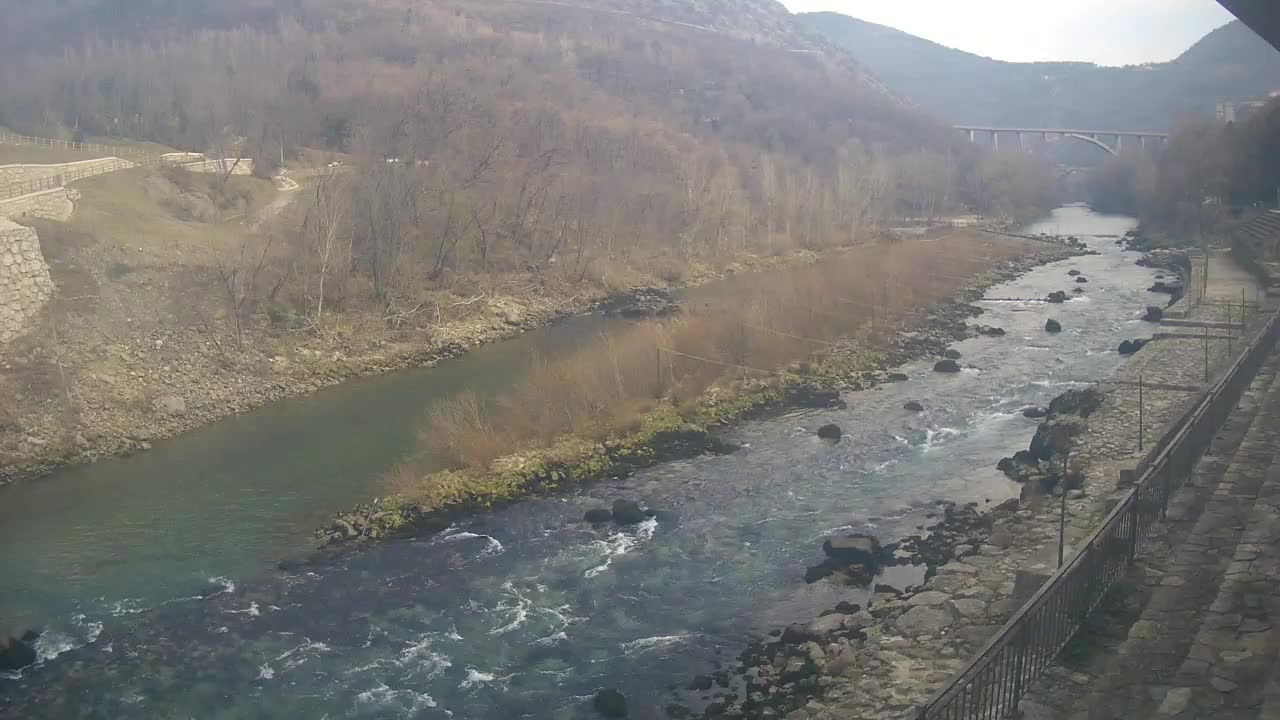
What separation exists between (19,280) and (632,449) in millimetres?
12820

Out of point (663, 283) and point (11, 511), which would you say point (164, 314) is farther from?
point (663, 283)

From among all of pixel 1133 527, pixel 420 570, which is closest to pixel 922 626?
pixel 1133 527

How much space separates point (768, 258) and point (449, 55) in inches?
1208

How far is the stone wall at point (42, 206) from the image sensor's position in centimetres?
2247

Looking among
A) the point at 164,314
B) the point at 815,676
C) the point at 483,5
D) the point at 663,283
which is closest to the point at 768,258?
the point at 663,283

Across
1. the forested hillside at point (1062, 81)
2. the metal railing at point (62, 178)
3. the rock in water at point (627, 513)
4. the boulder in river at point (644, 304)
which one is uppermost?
the forested hillside at point (1062, 81)

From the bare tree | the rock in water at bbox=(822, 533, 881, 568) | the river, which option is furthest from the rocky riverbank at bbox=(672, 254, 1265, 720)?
the bare tree

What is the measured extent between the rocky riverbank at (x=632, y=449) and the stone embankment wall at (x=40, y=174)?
16788 millimetres

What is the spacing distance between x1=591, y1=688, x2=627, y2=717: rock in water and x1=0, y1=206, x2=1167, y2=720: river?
16 centimetres

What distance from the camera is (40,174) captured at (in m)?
25.7

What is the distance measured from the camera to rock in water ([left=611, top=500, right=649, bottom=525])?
12.3 m

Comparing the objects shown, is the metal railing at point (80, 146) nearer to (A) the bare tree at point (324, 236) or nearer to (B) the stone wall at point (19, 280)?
(A) the bare tree at point (324, 236)

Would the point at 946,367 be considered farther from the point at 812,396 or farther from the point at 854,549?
the point at 854,549

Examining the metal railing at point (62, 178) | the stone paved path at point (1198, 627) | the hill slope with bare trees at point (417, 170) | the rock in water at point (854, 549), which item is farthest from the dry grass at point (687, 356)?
the metal railing at point (62, 178)
